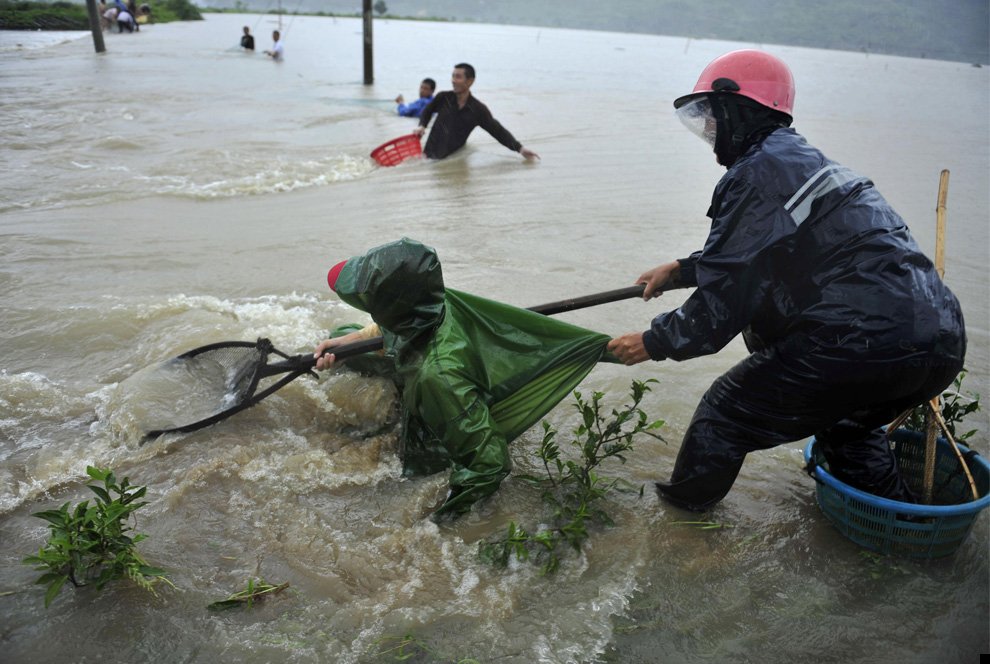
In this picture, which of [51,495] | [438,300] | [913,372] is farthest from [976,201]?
[51,495]

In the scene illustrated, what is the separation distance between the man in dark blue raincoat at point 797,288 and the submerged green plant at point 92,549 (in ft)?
6.43

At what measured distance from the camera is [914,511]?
261 centimetres

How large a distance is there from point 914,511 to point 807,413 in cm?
50

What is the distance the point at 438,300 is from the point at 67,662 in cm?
174

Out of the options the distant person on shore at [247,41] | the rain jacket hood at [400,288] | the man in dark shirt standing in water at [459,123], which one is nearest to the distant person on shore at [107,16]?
the distant person on shore at [247,41]

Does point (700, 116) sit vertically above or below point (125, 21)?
above

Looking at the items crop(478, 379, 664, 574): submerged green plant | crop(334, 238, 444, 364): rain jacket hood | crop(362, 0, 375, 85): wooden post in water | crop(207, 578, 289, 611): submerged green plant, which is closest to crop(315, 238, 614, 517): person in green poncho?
crop(334, 238, 444, 364): rain jacket hood

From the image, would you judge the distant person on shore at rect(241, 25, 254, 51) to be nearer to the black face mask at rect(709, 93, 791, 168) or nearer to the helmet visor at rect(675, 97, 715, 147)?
the helmet visor at rect(675, 97, 715, 147)

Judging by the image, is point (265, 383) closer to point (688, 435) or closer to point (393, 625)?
point (393, 625)

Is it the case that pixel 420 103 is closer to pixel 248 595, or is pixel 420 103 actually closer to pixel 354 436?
pixel 354 436

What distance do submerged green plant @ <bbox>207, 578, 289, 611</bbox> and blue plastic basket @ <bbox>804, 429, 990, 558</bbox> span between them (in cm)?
213

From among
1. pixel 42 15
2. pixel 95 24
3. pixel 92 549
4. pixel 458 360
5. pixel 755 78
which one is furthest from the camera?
pixel 95 24

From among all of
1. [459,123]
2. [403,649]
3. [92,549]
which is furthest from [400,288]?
[459,123]

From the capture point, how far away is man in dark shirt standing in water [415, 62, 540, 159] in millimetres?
9742
